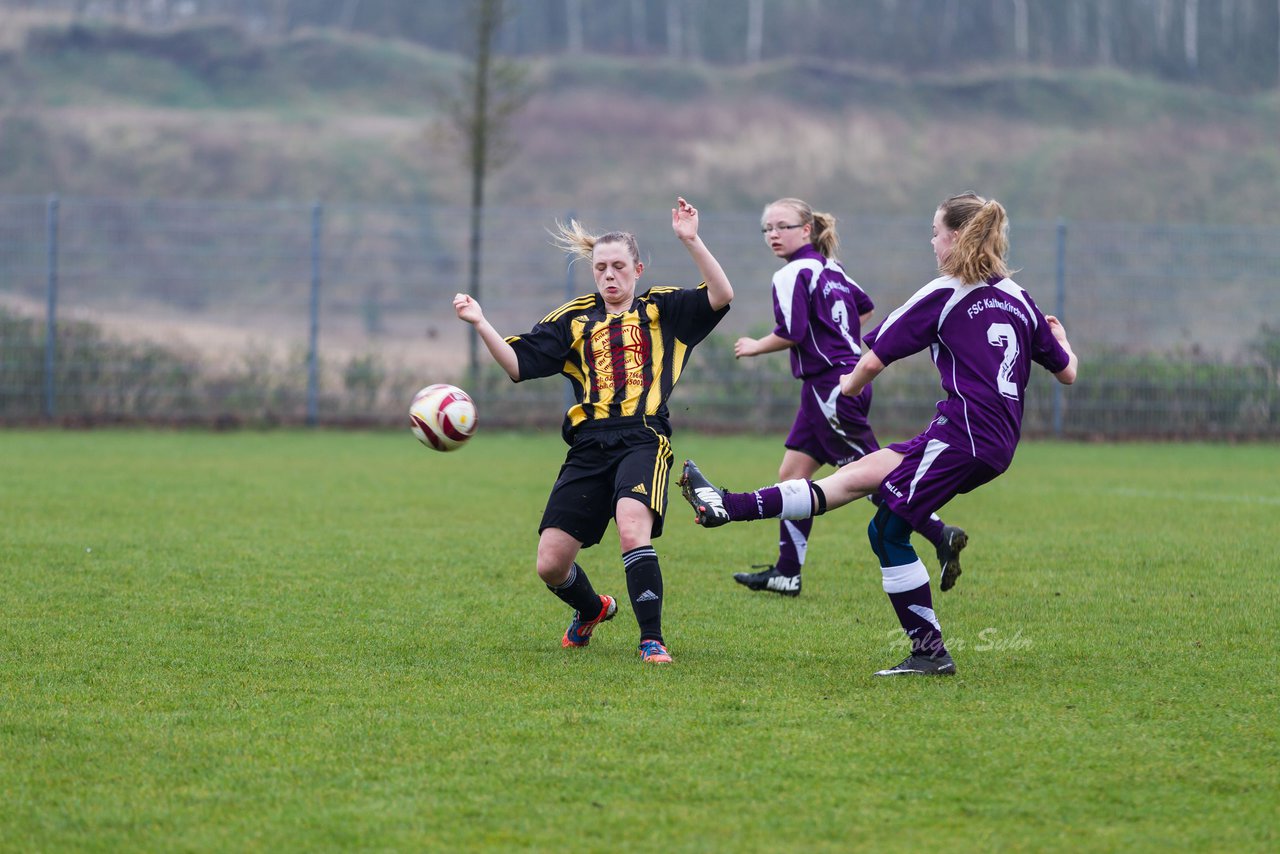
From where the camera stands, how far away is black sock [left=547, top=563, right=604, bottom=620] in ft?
18.4

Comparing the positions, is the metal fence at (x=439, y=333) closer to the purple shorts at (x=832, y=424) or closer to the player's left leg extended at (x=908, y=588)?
the purple shorts at (x=832, y=424)

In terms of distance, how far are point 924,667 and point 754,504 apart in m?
0.84

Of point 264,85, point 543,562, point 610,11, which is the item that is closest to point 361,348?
point 543,562

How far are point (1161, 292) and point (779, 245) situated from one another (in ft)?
40.9

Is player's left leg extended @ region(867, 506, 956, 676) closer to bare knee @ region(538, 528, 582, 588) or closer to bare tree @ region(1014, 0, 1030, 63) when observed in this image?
bare knee @ region(538, 528, 582, 588)

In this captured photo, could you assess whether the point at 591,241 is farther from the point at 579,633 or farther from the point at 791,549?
the point at 791,549

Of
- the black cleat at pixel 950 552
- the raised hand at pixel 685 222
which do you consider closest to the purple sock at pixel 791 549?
the black cleat at pixel 950 552

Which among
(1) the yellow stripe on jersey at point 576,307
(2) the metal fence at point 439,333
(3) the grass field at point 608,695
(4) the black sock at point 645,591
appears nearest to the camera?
(3) the grass field at point 608,695

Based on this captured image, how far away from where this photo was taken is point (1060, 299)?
1800 centimetres

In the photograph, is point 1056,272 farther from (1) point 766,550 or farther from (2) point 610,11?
(2) point 610,11

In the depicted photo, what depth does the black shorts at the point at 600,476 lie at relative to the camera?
5.52 metres

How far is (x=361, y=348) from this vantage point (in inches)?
715

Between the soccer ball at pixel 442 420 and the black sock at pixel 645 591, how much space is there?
83 centimetres

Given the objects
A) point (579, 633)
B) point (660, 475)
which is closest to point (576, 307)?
point (660, 475)
